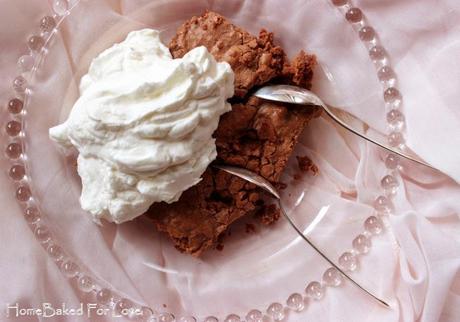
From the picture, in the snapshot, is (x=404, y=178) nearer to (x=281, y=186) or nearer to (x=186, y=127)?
(x=281, y=186)

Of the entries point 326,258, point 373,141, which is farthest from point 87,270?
point 373,141

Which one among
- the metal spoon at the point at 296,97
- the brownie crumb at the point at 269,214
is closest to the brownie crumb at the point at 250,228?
the brownie crumb at the point at 269,214

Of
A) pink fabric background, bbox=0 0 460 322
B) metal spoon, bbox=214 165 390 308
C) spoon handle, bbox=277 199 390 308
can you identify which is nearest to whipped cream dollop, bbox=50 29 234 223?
metal spoon, bbox=214 165 390 308

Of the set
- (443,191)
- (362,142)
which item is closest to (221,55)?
(362,142)

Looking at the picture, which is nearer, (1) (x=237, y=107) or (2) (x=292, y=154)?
(1) (x=237, y=107)

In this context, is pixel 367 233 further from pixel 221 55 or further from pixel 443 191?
pixel 221 55

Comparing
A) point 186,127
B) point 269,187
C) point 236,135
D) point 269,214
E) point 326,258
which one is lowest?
point 326,258

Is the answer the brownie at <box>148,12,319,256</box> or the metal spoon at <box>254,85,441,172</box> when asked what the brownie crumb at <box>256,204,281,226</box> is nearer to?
the brownie at <box>148,12,319,256</box>
